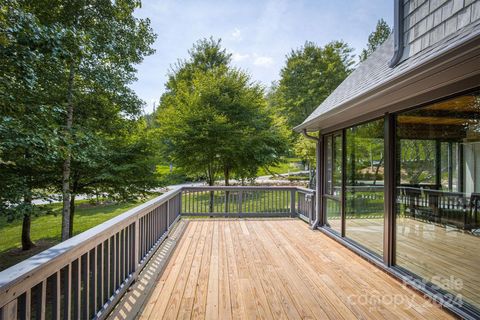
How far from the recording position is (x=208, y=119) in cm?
831

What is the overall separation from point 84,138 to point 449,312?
6333 millimetres

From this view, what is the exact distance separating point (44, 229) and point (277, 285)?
973cm

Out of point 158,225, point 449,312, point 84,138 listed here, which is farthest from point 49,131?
point 449,312

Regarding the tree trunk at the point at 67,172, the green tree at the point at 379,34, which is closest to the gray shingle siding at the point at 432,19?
the tree trunk at the point at 67,172

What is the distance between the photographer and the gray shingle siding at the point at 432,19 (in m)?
2.28

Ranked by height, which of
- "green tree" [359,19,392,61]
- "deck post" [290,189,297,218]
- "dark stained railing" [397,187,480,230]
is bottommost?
"deck post" [290,189,297,218]

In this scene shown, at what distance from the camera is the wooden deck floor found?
2434 mm

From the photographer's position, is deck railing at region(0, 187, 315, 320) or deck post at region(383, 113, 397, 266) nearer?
deck railing at region(0, 187, 315, 320)

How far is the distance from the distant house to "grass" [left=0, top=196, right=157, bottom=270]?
6176 mm

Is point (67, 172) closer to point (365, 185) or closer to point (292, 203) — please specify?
point (292, 203)

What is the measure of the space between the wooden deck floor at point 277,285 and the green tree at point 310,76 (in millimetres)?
16719

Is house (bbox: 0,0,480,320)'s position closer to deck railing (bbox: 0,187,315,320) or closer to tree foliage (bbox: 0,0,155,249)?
deck railing (bbox: 0,187,315,320)

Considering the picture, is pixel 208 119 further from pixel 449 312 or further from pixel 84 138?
pixel 449 312

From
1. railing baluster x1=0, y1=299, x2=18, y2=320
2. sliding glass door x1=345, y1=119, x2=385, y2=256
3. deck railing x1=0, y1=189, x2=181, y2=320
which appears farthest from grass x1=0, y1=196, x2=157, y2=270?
sliding glass door x1=345, y1=119, x2=385, y2=256
